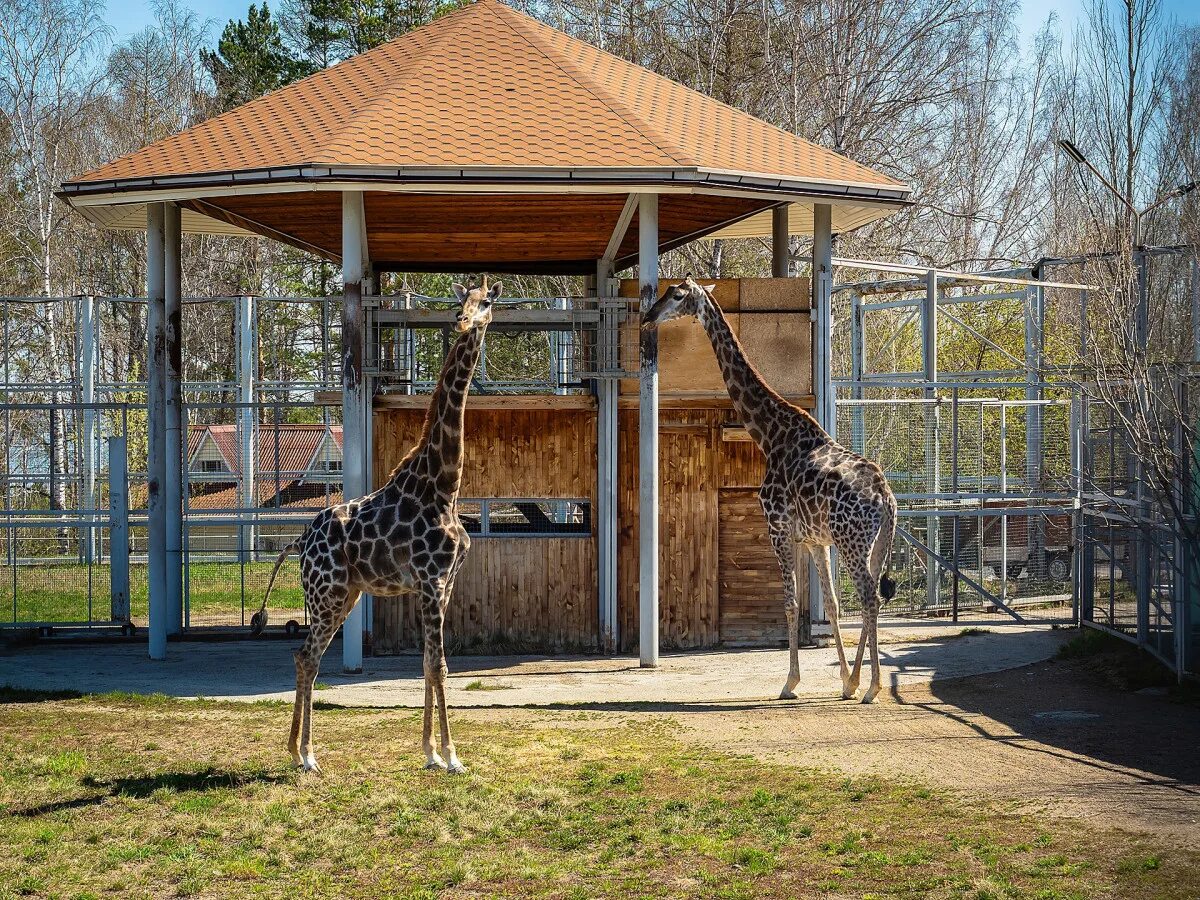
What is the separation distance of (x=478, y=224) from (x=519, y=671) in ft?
19.6

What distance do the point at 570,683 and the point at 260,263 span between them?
2712 centimetres

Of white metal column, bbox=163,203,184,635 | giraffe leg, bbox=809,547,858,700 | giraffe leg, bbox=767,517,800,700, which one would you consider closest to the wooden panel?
giraffe leg, bbox=809,547,858,700

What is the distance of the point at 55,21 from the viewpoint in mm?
33062

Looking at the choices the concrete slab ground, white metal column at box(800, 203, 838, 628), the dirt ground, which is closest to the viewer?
the dirt ground

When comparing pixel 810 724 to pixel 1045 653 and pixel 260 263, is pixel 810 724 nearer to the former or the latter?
pixel 1045 653

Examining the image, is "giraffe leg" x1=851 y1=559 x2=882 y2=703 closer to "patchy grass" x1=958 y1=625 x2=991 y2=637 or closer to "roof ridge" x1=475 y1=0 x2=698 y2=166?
"patchy grass" x1=958 y1=625 x2=991 y2=637

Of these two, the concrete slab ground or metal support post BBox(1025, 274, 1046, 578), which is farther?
metal support post BBox(1025, 274, 1046, 578)

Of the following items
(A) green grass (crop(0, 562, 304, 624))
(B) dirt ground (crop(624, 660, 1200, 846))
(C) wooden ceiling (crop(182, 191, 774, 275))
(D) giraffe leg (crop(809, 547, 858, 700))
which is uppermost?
(C) wooden ceiling (crop(182, 191, 774, 275))

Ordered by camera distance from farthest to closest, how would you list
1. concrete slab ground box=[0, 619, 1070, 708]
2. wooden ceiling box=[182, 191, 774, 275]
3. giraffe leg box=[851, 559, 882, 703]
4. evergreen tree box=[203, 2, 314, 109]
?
1. evergreen tree box=[203, 2, 314, 109]
2. wooden ceiling box=[182, 191, 774, 275]
3. concrete slab ground box=[0, 619, 1070, 708]
4. giraffe leg box=[851, 559, 882, 703]

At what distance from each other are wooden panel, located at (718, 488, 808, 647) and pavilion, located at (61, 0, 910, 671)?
140 centimetres

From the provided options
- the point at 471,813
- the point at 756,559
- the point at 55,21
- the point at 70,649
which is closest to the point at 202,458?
the point at 55,21

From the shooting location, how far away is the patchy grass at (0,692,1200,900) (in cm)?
705

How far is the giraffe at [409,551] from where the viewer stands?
971 centimetres

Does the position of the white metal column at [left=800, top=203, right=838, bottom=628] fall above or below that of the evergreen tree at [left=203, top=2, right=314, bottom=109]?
below
